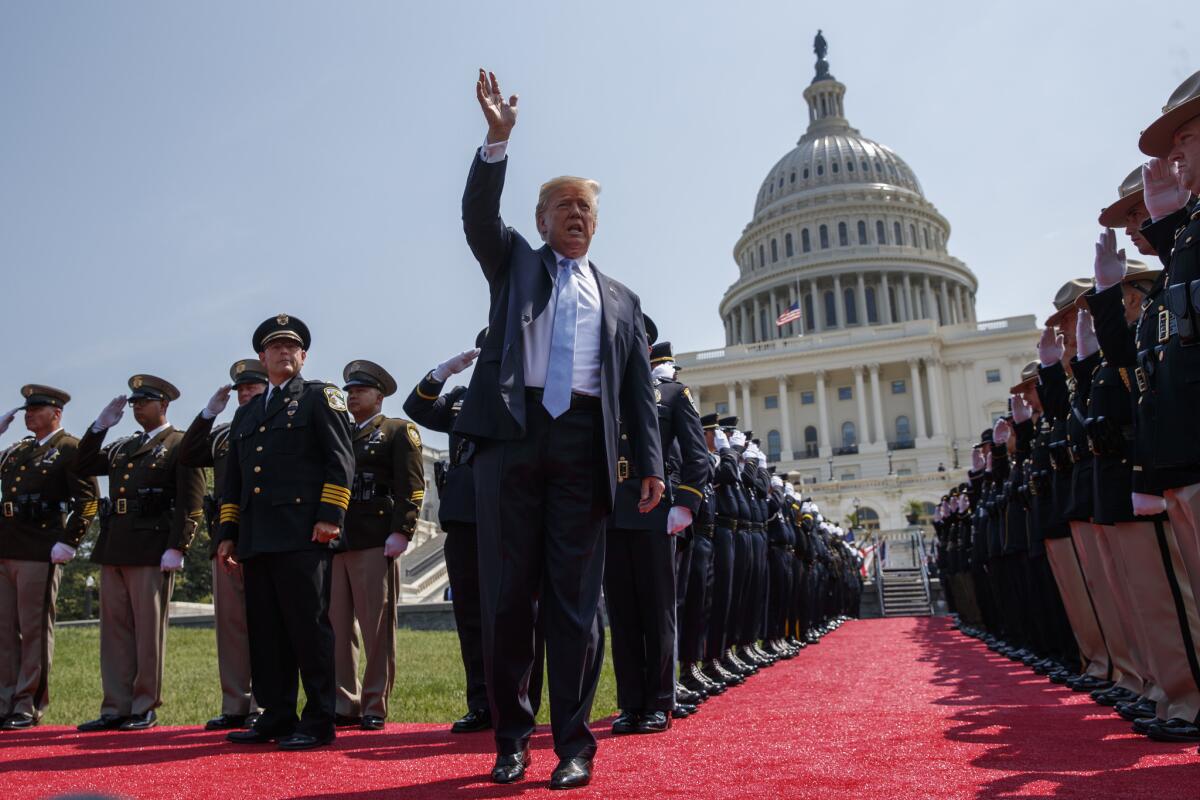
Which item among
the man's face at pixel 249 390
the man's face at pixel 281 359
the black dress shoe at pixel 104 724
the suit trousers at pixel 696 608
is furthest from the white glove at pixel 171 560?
the suit trousers at pixel 696 608

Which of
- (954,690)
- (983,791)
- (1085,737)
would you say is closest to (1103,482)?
(1085,737)

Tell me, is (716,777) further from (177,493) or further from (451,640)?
(451,640)

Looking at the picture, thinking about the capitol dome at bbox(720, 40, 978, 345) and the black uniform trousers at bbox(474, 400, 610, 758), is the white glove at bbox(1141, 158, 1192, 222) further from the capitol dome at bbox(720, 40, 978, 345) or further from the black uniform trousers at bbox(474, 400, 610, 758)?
the capitol dome at bbox(720, 40, 978, 345)

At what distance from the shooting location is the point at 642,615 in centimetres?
649

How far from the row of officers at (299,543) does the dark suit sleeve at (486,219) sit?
883mm

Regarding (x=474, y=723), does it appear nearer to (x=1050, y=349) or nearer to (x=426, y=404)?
(x=426, y=404)

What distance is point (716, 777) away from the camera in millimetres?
4164

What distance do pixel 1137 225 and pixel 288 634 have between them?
18.2 feet

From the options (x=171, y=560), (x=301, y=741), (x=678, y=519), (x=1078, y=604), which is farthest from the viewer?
(x=1078, y=604)

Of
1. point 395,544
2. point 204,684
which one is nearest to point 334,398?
point 395,544

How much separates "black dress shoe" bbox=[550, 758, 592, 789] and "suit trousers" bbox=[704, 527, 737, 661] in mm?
5018

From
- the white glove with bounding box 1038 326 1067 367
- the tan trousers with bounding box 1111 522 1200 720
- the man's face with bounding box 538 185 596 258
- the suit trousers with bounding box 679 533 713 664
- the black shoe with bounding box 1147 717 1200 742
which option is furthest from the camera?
the suit trousers with bounding box 679 533 713 664

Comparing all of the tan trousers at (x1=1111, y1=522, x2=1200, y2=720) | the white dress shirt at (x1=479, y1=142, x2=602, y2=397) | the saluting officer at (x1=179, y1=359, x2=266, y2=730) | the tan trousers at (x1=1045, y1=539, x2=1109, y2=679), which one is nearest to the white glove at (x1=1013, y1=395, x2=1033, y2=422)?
the tan trousers at (x1=1045, y1=539, x2=1109, y2=679)

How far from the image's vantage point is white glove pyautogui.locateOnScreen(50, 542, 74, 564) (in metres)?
7.87
